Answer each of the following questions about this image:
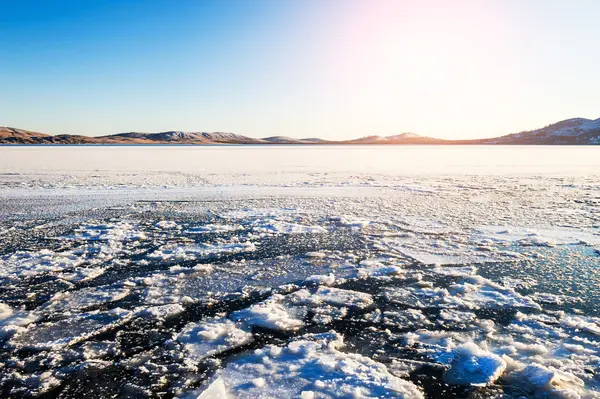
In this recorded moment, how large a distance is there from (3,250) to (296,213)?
4.98m

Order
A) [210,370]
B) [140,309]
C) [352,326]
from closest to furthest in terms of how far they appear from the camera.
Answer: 1. [210,370]
2. [352,326]
3. [140,309]

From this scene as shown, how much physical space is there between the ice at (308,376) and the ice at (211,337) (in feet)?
0.75

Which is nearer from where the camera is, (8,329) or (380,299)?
(8,329)

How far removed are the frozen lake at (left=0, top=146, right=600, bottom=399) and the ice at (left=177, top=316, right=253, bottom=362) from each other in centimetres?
1

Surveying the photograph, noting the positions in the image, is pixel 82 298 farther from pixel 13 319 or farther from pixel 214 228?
pixel 214 228

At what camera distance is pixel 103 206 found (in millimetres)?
8742

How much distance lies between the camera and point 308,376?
2504 mm

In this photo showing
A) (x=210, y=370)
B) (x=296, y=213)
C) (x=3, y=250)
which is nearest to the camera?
(x=210, y=370)

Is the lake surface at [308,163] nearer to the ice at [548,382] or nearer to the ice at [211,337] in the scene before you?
the ice at [211,337]

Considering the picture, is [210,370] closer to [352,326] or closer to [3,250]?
[352,326]

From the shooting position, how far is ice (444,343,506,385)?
2.46m

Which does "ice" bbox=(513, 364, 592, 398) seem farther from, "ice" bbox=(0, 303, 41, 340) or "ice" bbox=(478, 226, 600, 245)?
"ice" bbox=(0, 303, 41, 340)

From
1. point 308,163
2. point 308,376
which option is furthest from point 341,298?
point 308,163

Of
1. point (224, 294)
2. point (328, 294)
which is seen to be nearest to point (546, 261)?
point (328, 294)
